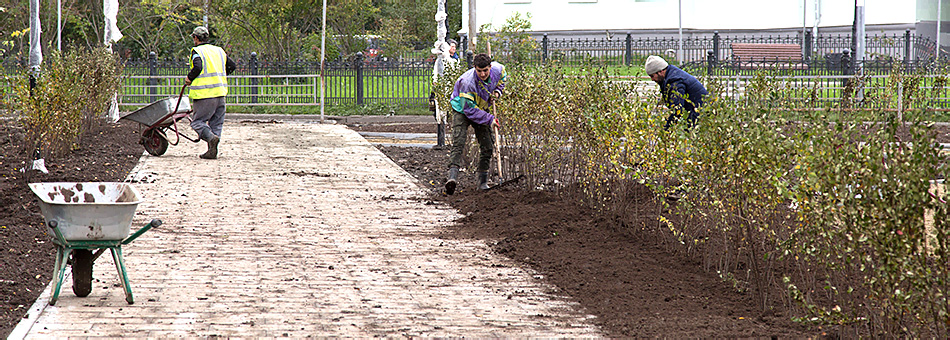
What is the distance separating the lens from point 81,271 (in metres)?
5.13

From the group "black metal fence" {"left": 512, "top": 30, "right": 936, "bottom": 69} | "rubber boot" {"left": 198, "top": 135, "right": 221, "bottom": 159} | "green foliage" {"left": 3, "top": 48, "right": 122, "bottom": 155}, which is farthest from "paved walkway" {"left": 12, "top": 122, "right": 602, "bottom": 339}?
"black metal fence" {"left": 512, "top": 30, "right": 936, "bottom": 69}

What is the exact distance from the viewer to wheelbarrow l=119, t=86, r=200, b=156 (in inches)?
486

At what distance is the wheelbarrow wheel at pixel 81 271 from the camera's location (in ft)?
16.8

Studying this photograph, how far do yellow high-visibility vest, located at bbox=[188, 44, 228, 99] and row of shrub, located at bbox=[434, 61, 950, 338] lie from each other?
197 inches

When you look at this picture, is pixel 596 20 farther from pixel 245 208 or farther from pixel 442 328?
pixel 442 328

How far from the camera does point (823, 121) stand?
14.8ft

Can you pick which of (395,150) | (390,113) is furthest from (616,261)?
(390,113)

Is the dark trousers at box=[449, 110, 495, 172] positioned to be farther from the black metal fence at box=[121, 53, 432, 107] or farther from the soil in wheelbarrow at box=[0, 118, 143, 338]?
the black metal fence at box=[121, 53, 432, 107]

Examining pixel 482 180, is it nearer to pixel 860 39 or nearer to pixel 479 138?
pixel 479 138

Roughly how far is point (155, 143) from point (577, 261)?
7884 mm

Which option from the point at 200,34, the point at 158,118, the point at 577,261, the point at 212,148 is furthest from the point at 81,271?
the point at 158,118

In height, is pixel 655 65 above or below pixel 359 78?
below

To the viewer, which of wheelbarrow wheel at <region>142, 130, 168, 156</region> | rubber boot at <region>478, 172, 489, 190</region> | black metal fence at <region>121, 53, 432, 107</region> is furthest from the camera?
black metal fence at <region>121, 53, 432, 107</region>

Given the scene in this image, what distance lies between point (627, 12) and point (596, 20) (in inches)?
44.1
